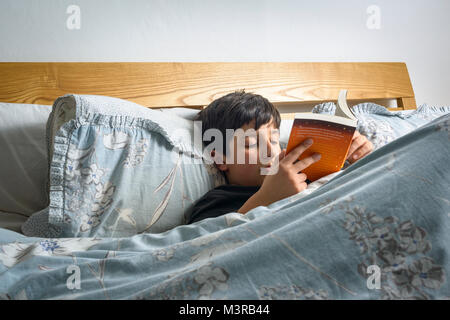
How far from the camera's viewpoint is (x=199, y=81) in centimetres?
128

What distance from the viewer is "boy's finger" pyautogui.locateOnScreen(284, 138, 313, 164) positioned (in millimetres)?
725

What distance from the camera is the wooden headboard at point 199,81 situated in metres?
1.09

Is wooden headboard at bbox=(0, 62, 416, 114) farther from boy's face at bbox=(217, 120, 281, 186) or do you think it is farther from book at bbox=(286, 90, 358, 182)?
book at bbox=(286, 90, 358, 182)

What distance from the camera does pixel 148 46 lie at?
1.29 m

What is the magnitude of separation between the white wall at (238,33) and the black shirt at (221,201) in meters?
0.72

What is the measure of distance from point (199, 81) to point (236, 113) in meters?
0.41

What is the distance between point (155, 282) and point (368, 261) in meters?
0.25

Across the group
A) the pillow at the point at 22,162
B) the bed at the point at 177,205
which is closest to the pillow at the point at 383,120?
the bed at the point at 177,205

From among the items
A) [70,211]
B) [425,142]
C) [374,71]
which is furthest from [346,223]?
[374,71]
